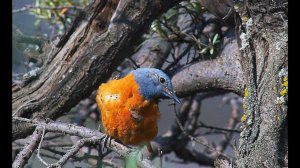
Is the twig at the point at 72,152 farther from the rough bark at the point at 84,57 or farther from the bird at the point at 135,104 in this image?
the rough bark at the point at 84,57

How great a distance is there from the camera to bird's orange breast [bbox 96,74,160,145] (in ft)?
8.86

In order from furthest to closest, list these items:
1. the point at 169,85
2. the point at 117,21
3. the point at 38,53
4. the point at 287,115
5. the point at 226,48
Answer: the point at 38,53, the point at 226,48, the point at 117,21, the point at 169,85, the point at 287,115

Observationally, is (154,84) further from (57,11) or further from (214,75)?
(57,11)

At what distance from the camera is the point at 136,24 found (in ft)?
9.67

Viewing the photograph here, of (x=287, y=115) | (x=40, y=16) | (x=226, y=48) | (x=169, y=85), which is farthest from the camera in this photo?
(x=40, y=16)

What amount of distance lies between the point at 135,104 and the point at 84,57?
18.6 inches

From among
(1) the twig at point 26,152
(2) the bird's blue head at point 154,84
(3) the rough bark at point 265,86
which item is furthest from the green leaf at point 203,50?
(1) the twig at point 26,152

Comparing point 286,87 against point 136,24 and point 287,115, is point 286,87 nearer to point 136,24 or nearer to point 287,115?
point 287,115

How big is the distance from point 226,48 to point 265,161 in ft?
4.38

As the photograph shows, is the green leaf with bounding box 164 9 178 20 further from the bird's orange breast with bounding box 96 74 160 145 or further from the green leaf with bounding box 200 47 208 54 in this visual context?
the bird's orange breast with bounding box 96 74 160 145

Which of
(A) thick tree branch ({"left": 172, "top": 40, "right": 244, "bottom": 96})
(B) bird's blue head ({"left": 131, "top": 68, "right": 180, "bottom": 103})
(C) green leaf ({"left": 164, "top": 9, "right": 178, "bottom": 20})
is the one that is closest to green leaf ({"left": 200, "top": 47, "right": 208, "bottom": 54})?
(A) thick tree branch ({"left": 172, "top": 40, "right": 244, "bottom": 96})

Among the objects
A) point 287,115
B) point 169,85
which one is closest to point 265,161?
point 287,115

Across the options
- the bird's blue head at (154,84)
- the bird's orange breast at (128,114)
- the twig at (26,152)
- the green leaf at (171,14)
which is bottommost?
the twig at (26,152)

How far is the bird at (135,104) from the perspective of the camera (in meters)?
2.71
